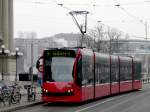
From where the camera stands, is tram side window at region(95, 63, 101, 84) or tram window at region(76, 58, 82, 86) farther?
tram side window at region(95, 63, 101, 84)

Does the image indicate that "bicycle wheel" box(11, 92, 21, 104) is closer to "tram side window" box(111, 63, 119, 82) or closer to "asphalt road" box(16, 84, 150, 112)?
"asphalt road" box(16, 84, 150, 112)

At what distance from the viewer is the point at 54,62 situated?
27.4 m

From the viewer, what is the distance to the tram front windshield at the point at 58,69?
27.0 meters

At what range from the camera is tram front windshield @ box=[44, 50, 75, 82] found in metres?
27.0

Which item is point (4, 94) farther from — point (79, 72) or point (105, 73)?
point (105, 73)

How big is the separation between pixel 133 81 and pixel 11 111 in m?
24.1

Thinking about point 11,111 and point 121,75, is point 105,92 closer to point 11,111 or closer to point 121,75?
point 121,75

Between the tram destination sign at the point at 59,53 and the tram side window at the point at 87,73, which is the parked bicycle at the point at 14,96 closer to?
the tram destination sign at the point at 59,53

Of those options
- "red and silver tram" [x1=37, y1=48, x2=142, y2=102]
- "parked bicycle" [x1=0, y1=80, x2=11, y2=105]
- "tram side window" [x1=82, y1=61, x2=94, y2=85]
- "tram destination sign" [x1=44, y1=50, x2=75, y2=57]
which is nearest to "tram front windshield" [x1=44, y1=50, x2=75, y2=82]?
"red and silver tram" [x1=37, y1=48, x2=142, y2=102]

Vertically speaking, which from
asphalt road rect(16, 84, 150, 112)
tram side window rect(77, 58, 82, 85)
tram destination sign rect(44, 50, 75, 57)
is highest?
tram destination sign rect(44, 50, 75, 57)

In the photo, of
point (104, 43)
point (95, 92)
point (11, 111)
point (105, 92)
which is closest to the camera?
point (11, 111)

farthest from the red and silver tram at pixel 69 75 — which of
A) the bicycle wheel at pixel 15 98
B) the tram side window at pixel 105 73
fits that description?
the tram side window at pixel 105 73

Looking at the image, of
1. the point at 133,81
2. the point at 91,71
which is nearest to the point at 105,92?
the point at 91,71

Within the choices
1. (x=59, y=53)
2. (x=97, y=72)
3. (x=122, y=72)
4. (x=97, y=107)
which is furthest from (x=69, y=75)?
(x=122, y=72)
